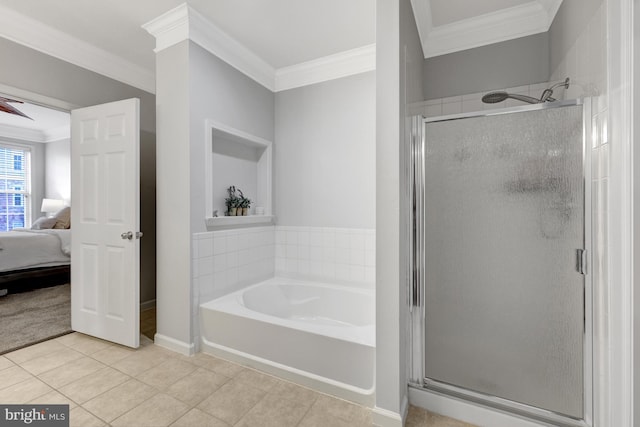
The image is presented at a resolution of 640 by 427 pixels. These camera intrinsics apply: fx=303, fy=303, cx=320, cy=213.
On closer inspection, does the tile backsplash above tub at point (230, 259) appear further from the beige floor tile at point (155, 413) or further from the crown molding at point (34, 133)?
the crown molding at point (34, 133)

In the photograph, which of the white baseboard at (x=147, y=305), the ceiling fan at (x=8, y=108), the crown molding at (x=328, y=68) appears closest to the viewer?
the crown molding at (x=328, y=68)

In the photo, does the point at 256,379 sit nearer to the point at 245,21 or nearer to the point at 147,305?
the point at 147,305

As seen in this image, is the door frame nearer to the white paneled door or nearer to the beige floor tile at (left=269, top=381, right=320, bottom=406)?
the white paneled door

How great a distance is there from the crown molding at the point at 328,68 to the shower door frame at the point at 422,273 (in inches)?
47.8

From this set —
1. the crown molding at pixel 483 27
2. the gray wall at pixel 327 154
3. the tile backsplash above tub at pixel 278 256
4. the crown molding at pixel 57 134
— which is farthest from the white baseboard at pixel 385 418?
the crown molding at pixel 57 134

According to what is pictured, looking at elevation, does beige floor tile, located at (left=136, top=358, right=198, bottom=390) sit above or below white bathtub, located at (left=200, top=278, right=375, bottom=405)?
below

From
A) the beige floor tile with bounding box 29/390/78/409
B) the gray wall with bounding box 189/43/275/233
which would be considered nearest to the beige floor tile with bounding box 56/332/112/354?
the beige floor tile with bounding box 29/390/78/409

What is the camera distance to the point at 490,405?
1.60m

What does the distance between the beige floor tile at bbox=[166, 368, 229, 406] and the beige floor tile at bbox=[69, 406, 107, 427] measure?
349 millimetres

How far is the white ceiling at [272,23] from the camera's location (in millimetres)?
2092

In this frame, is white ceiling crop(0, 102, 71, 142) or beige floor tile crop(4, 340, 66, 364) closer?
beige floor tile crop(4, 340, 66, 364)

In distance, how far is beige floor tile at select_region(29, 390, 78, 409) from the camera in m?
1.70

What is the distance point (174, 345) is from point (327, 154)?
6.81 feet

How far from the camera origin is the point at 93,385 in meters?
1.87
